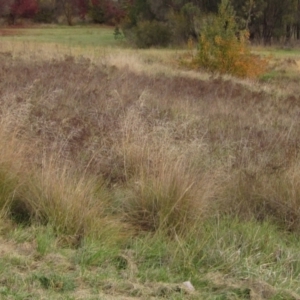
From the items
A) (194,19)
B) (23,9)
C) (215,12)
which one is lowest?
(194,19)

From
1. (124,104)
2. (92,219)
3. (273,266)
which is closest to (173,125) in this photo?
(124,104)

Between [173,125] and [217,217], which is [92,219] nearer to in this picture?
[217,217]

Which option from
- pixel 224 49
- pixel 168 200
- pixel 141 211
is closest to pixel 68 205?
pixel 141 211

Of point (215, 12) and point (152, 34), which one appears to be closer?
point (215, 12)

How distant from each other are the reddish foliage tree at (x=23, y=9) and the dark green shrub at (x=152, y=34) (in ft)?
82.0

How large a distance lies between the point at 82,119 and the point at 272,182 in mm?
3583

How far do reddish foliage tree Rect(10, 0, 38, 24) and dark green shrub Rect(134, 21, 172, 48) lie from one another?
25.0 m

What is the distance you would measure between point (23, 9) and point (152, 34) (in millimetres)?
26994

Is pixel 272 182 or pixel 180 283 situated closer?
pixel 180 283

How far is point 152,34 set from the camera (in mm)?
40344

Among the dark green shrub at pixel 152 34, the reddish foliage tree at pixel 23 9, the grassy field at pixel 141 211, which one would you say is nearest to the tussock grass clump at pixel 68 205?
the grassy field at pixel 141 211

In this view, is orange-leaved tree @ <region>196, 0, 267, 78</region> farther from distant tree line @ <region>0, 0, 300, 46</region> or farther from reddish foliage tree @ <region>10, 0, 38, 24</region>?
reddish foliage tree @ <region>10, 0, 38, 24</region>

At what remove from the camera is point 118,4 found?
67.0 m

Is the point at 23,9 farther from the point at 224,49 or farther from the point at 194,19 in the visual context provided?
the point at 224,49
